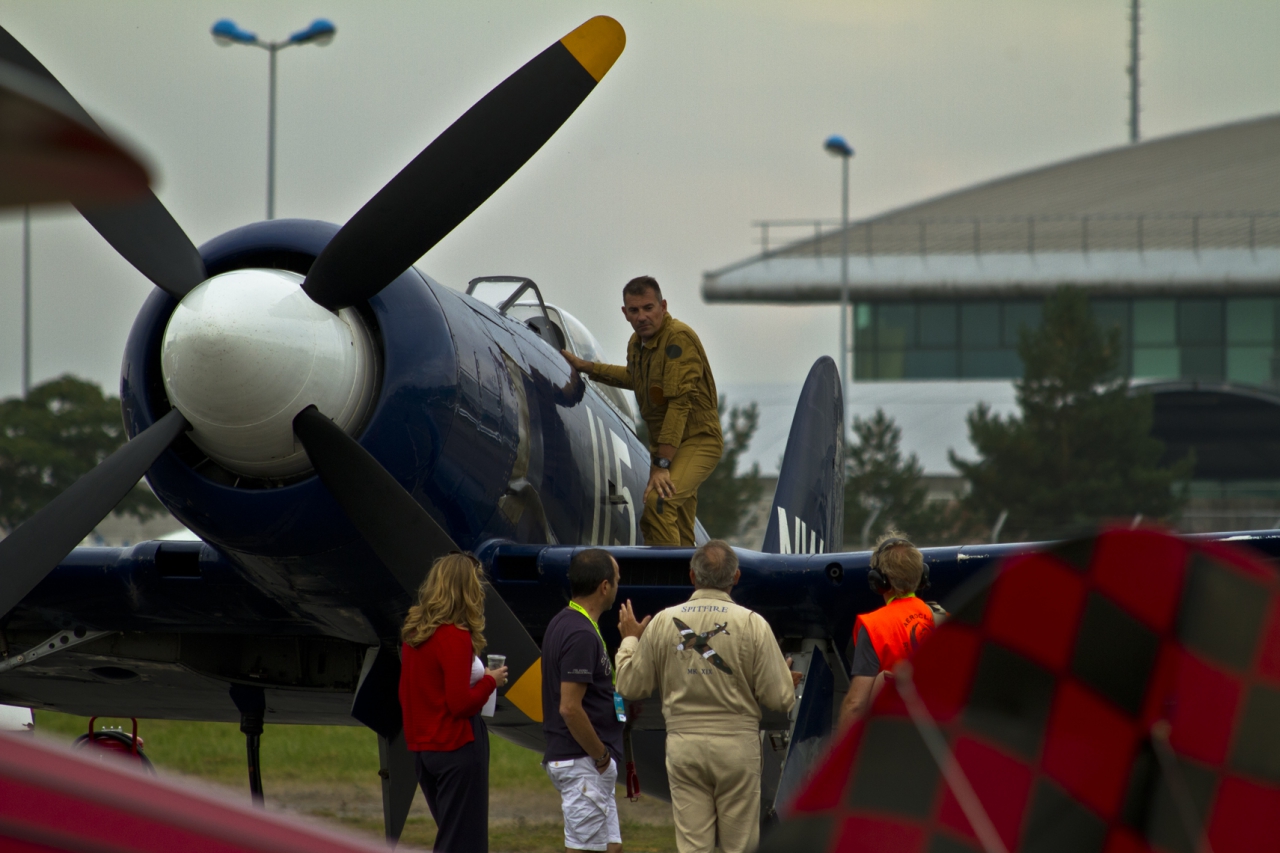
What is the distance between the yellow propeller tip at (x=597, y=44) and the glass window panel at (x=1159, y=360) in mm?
48110

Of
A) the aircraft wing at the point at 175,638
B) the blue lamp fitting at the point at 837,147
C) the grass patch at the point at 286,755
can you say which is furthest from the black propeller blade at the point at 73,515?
the blue lamp fitting at the point at 837,147

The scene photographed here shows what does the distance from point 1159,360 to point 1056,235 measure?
239 inches

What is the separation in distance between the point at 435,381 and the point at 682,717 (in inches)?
67.6

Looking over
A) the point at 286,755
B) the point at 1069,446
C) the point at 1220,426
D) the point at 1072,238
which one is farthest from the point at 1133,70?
the point at 286,755

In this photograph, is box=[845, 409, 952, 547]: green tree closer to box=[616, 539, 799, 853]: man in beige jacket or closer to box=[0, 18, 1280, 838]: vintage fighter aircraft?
box=[0, 18, 1280, 838]: vintage fighter aircraft

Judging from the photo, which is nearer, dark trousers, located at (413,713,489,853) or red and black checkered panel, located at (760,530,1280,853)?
red and black checkered panel, located at (760,530,1280,853)

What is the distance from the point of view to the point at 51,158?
98 centimetres

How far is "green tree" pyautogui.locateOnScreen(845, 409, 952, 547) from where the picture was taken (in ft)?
123

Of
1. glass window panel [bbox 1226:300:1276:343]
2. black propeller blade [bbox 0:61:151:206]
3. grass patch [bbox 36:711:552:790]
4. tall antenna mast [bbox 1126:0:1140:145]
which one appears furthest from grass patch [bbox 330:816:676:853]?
tall antenna mast [bbox 1126:0:1140:145]

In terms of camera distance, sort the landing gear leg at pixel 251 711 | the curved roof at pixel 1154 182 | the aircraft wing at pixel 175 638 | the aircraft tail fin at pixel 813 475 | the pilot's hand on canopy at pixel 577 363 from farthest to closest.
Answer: the curved roof at pixel 1154 182 < the aircraft tail fin at pixel 813 475 < the landing gear leg at pixel 251 711 < the pilot's hand on canopy at pixel 577 363 < the aircraft wing at pixel 175 638

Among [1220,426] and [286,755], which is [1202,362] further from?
[286,755]

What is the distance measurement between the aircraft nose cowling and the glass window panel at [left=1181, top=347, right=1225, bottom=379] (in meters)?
49.1

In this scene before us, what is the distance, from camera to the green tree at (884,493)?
37.6 meters

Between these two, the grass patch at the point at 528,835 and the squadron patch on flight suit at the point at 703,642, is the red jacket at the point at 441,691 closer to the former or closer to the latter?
the squadron patch on flight suit at the point at 703,642
